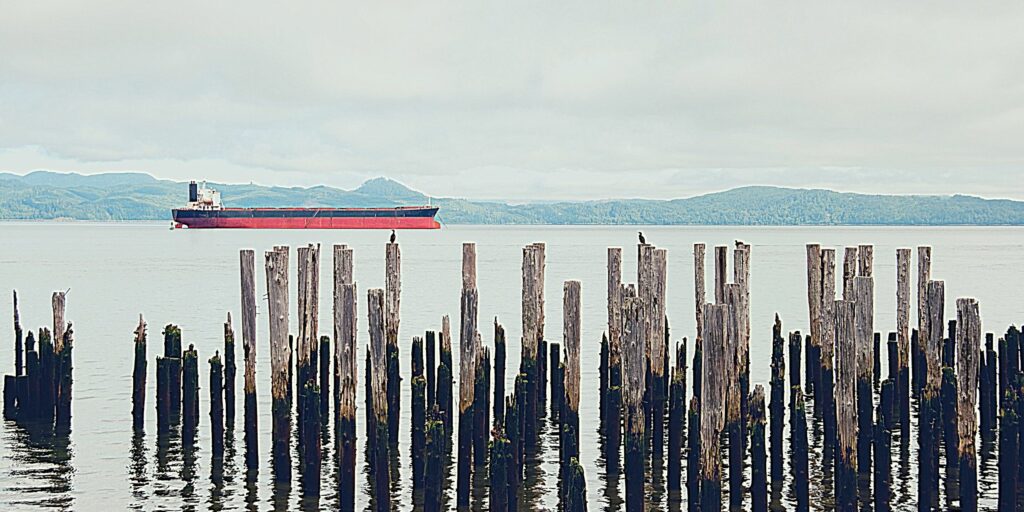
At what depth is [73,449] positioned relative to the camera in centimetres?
1850

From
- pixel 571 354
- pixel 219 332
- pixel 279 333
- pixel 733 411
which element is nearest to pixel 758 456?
pixel 733 411

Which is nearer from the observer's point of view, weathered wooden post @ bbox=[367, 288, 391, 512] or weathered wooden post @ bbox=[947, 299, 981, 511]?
weathered wooden post @ bbox=[947, 299, 981, 511]

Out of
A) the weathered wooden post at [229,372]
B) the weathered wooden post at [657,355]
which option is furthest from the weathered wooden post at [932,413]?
the weathered wooden post at [229,372]

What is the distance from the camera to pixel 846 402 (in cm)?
1280

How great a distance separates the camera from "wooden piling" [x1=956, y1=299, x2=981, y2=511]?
13.4 meters

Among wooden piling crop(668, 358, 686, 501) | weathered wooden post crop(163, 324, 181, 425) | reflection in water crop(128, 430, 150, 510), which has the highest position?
weathered wooden post crop(163, 324, 181, 425)

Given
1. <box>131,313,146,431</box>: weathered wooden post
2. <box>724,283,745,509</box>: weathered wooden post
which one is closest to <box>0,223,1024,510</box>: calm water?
<box>131,313,146,431</box>: weathered wooden post

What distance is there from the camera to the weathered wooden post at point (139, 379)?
17.9 meters

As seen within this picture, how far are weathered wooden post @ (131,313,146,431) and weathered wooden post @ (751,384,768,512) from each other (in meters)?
9.08

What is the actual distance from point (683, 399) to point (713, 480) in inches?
144

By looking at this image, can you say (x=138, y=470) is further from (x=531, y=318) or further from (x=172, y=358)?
(x=531, y=318)

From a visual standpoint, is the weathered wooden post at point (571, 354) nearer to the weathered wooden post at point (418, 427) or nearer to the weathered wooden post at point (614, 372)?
the weathered wooden post at point (614, 372)

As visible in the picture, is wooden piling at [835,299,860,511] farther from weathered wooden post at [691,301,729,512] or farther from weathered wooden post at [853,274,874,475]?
weathered wooden post at [691,301,729,512]

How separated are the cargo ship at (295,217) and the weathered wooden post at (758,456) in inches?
5967
